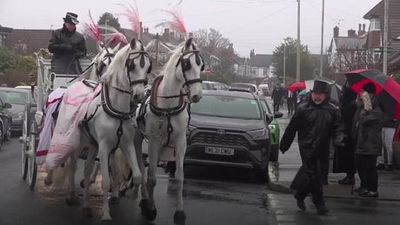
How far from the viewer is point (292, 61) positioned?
8269cm

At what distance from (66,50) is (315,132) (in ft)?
14.0

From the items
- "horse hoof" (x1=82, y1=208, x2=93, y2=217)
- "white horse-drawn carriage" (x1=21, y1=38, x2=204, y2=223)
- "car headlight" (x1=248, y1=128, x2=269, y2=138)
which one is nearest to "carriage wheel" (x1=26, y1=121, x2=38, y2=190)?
"white horse-drawn carriage" (x1=21, y1=38, x2=204, y2=223)

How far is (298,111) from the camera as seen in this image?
9711 mm

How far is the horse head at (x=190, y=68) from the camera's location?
26.3 feet

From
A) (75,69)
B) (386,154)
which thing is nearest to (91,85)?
(75,69)

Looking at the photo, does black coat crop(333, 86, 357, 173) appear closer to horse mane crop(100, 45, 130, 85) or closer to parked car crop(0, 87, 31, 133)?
horse mane crop(100, 45, 130, 85)

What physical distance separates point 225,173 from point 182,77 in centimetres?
599

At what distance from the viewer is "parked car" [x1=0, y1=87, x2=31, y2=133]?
22.2m

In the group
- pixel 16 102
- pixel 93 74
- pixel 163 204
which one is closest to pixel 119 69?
pixel 93 74

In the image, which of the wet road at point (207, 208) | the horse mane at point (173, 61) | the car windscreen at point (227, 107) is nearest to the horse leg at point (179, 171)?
the wet road at point (207, 208)

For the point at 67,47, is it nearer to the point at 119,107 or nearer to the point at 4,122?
the point at 119,107

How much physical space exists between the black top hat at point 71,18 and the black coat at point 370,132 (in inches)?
Result: 190

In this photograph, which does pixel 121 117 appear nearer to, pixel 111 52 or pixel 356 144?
pixel 111 52

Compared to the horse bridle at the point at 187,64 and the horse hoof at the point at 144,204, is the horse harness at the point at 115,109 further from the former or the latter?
the horse hoof at the point at 144,204
